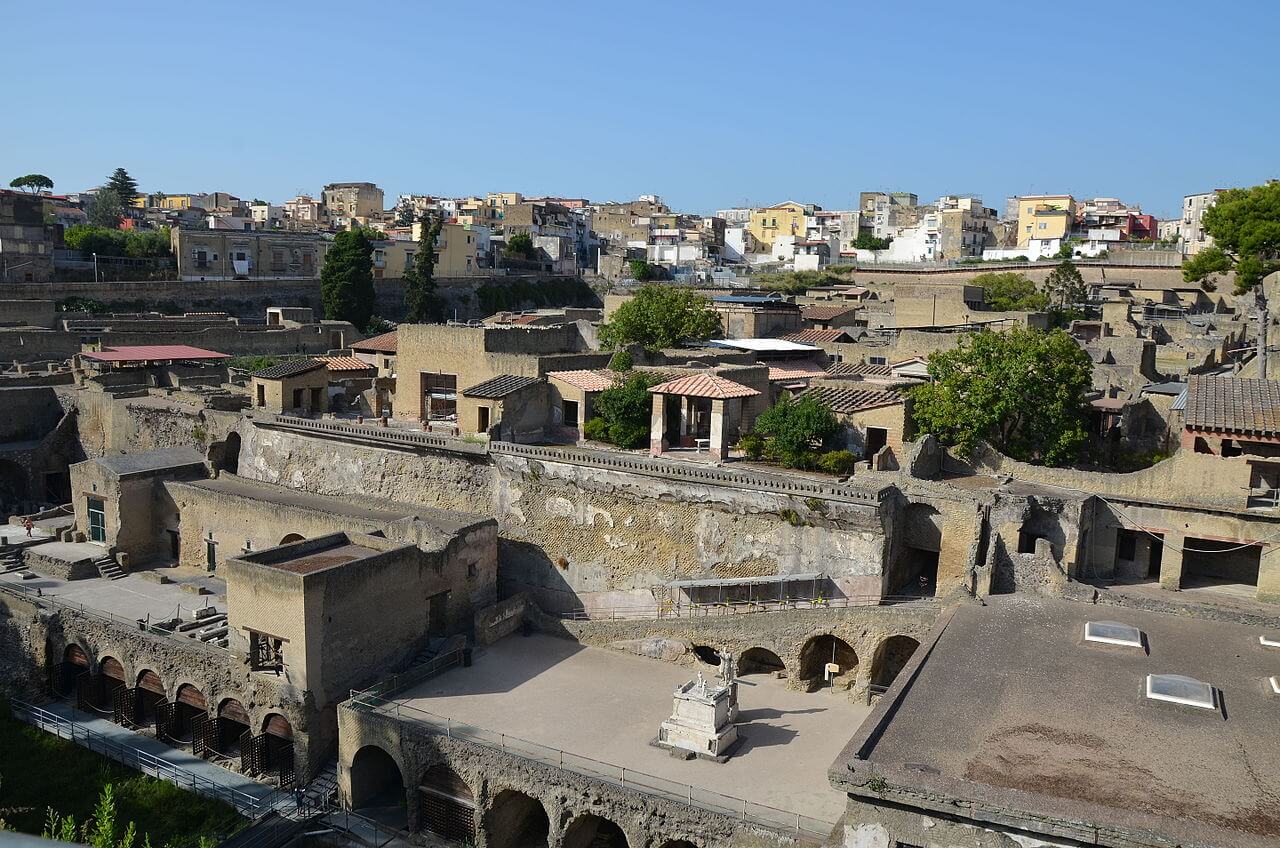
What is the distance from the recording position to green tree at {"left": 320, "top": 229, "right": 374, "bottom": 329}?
2163 inches

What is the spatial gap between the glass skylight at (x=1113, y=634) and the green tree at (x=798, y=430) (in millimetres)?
9075

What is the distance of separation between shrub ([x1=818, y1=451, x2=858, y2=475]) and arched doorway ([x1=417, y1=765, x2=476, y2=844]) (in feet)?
38.8

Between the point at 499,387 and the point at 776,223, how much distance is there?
74.9 metres

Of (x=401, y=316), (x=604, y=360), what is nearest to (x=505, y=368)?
(x=604, y=360)

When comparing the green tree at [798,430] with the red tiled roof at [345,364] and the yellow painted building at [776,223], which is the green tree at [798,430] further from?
the yellow painted building at [776,223]

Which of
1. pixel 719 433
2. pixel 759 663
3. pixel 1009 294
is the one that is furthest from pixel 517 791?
pixel 1009 294

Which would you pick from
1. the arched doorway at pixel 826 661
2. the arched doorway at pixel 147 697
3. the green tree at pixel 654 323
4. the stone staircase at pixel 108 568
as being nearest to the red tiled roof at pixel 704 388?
the green tree at pixel 654 323

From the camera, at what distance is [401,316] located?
211ft

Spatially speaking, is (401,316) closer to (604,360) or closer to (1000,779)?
(604,360)

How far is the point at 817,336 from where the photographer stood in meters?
41.9

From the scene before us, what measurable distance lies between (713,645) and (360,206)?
91119 mm

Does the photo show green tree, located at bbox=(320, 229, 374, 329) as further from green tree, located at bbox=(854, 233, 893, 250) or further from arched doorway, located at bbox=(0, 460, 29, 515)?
green tree, located at bbox=(854, 233, 893, 250)

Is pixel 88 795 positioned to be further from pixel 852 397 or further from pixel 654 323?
pixel 654 323

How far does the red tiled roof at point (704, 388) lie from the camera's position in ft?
91.5
